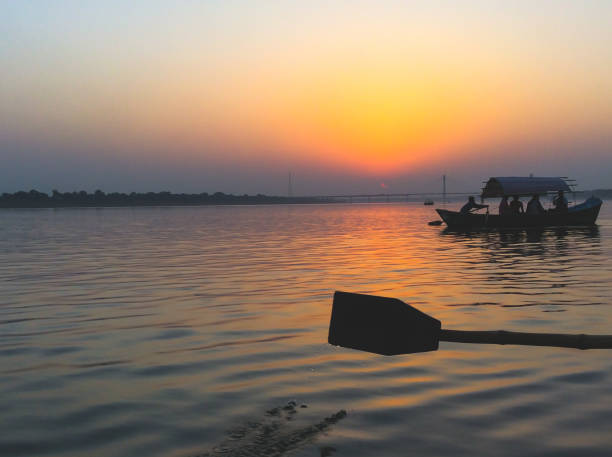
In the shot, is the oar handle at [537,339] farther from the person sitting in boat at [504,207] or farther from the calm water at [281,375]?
the person sitting in boat at [504,207]

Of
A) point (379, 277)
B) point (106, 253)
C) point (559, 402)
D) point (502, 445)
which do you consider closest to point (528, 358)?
point (559, 402)

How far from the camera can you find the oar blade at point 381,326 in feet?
16.8

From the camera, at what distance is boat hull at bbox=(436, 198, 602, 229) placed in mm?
42188

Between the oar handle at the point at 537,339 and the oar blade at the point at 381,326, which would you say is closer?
the oar handle at the point at 537,339

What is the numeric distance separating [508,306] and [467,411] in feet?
24.2

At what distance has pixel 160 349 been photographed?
32.1ft

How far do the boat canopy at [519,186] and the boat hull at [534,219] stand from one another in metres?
1.73

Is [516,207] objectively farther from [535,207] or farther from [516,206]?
[535,207]

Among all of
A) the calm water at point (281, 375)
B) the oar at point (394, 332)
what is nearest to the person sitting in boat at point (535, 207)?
the calm water at point (281, 375)

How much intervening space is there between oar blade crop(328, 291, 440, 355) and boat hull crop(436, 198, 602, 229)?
39.2 meters

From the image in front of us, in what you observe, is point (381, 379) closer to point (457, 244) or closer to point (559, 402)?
point (559, 402)

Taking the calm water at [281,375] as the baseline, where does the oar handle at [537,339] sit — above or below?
above

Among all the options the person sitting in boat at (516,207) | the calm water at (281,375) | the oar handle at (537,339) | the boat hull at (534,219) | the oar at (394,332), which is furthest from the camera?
the person sitting in boat at (516,207)

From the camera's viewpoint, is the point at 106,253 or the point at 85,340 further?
the point at 106,253
